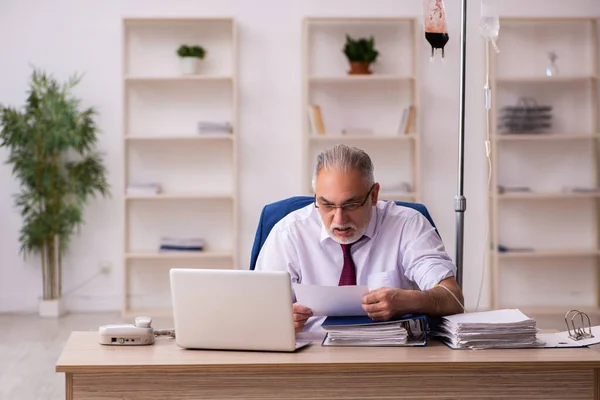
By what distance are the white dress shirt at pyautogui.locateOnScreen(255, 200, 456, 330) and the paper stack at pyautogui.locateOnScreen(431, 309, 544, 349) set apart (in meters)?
0.44

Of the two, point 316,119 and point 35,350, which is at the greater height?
point 316,119

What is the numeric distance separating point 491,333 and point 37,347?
130 inches

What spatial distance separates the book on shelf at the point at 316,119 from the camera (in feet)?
18.7

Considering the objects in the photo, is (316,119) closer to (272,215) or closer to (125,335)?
(272,215)

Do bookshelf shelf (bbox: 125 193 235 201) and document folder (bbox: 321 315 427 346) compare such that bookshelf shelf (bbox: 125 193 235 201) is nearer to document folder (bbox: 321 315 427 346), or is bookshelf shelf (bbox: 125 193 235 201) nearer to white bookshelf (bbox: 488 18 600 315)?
white bookshelf (bbox: 488 18 600 315)

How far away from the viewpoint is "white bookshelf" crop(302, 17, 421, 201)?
5.92 meters

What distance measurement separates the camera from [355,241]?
95.5 inches

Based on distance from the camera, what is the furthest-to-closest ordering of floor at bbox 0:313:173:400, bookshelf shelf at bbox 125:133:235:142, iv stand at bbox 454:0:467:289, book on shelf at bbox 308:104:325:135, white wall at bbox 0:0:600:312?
1. white wall at bbox 0:0:600:312
2. book on shelf at bbox 308:104:325:135
3. bookshelf shelf at bbox 125:133:235:142
4. floor at bbox 0:313:173:400
5. iv stand at bbox 454:0:467:289

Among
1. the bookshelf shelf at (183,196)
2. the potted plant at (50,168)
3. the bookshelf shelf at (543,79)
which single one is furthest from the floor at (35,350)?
the bookshelf shelf at (543,79)

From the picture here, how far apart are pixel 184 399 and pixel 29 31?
4.66m

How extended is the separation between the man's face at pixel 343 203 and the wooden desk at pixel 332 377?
22.7 inches

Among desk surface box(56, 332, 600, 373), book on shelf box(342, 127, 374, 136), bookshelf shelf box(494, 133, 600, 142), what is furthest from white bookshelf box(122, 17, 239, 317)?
desk surface box(56, 332, 600, 373)

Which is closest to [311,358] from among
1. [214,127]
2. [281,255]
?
[281,255]

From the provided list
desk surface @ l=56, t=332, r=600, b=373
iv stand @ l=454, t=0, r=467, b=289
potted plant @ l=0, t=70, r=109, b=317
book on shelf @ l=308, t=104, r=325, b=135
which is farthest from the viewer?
book on shelf @ l=308, t=104, r=325, b=135
